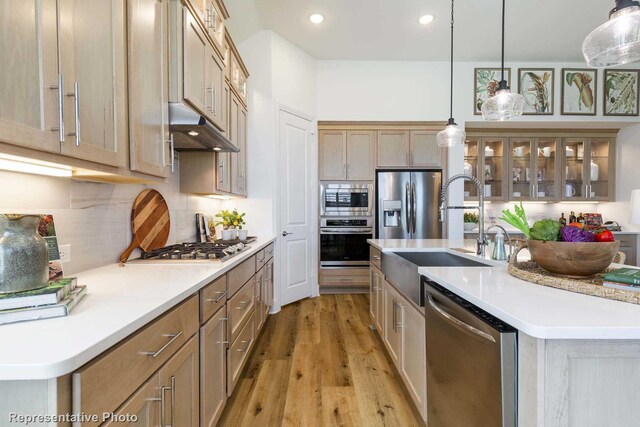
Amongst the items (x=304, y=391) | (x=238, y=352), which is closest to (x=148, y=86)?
(x=238, y=352)

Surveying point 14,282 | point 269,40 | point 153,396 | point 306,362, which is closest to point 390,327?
point 306,362

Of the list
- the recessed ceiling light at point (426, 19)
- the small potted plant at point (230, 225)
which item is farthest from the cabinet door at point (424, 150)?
the small potted plant at point (230, 225)

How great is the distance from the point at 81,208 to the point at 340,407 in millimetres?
1760

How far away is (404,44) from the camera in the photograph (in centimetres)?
377

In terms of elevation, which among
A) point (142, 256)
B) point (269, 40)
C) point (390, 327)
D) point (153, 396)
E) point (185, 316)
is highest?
point (269, 40)

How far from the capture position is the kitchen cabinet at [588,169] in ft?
14.7

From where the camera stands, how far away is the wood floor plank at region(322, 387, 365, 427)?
164cm

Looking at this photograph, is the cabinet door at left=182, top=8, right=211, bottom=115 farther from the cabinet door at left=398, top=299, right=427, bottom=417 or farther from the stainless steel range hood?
the cabinet door at left=398, top=299, right=427, bottom=417

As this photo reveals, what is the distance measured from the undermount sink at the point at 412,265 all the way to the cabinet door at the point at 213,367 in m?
1.02

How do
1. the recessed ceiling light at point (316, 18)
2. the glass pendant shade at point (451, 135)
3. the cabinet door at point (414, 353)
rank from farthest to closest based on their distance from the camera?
the recessed ceiling light at point (316, 18) → the glass pendant shade at point (451, 135) → the cabinet door at point (414, 353)

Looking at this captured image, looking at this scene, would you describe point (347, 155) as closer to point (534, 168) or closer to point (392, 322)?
point (392, 322)

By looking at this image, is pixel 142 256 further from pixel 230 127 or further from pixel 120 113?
pixel 230 127

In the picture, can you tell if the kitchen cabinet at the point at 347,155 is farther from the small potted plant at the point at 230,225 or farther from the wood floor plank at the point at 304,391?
the wood floor plank at the point at 304,391

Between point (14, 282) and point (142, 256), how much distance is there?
103 cm
